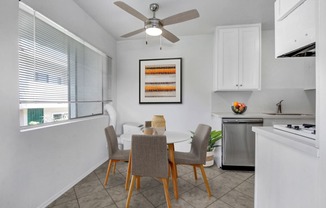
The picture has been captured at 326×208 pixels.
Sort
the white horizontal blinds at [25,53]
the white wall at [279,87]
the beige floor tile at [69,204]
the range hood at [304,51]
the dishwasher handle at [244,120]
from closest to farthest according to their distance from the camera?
1. the range hood at [304,51]
2. the white horizontal blinds at [25,53]
3. the beige floor tile at [69,204]
4. the dishwasher handle at [244,120]
5. the white wall at [279,87]

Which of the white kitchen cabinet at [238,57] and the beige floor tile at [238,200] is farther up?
the white kitchen cabinet at [238,57]

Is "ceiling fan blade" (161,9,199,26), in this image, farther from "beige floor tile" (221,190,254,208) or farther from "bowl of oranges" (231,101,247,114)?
"beige floor tile" (221,190,254,208)

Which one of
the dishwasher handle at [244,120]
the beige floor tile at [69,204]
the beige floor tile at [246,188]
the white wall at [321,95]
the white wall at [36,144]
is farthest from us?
the dishwasher handle at [244,120]

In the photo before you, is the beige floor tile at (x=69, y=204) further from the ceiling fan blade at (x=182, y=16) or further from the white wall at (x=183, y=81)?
the ceiling fan blade at (x=182, y=16)

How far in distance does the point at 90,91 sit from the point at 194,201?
231cm

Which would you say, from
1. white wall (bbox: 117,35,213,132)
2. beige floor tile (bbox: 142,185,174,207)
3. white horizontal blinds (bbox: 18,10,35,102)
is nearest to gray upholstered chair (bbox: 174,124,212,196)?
beige floor tile (bbox: 142,185,174,207)

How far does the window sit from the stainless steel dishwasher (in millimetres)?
2375

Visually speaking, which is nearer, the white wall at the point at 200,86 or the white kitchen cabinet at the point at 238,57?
the white kitchen cabinet at the point at 238,57

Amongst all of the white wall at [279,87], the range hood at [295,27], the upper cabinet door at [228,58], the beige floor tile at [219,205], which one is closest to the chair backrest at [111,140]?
the beige floor tile at [219,205]

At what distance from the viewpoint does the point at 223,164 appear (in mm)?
3039

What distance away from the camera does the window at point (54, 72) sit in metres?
1.77

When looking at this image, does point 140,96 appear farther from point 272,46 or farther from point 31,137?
point 272,46

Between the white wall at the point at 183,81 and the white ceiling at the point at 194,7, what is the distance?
423 mm

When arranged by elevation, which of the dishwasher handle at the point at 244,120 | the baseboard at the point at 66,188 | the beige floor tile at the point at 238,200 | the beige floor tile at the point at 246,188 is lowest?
the beige floor tile at the point at 246,188
